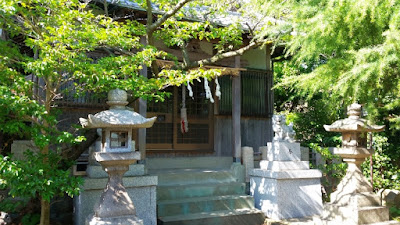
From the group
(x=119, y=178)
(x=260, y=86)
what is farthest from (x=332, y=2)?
(x=260, y=86)

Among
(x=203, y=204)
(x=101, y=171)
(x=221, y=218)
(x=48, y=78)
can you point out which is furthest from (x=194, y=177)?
(x=48, y=78)

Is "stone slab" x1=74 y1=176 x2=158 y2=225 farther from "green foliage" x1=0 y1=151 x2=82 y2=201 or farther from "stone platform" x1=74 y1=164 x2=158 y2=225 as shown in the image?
"green foliage" x1=0 y1=151 x2=82 y2=201

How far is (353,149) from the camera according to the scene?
23.2ft

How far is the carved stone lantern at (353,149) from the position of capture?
6.95 metres

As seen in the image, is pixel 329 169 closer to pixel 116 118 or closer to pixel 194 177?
pixel 194 177

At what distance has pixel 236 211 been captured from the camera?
8352 millimetres

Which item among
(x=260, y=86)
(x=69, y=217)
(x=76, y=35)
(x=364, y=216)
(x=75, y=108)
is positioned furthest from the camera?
(x=260, y=86)

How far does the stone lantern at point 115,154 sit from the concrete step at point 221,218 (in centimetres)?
197

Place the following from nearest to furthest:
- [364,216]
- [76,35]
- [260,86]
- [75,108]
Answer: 1. [76,35]
2. [364,216]
3. [75,108]
4. [260,86]

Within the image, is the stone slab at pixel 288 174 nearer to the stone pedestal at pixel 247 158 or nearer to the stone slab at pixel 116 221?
the stone pedestal at pixel 247 158

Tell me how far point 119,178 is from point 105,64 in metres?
2.01

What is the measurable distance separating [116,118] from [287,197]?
5186mm

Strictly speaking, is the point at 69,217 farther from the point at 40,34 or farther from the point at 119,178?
the point at 40,34

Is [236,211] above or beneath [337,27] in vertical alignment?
beneath
